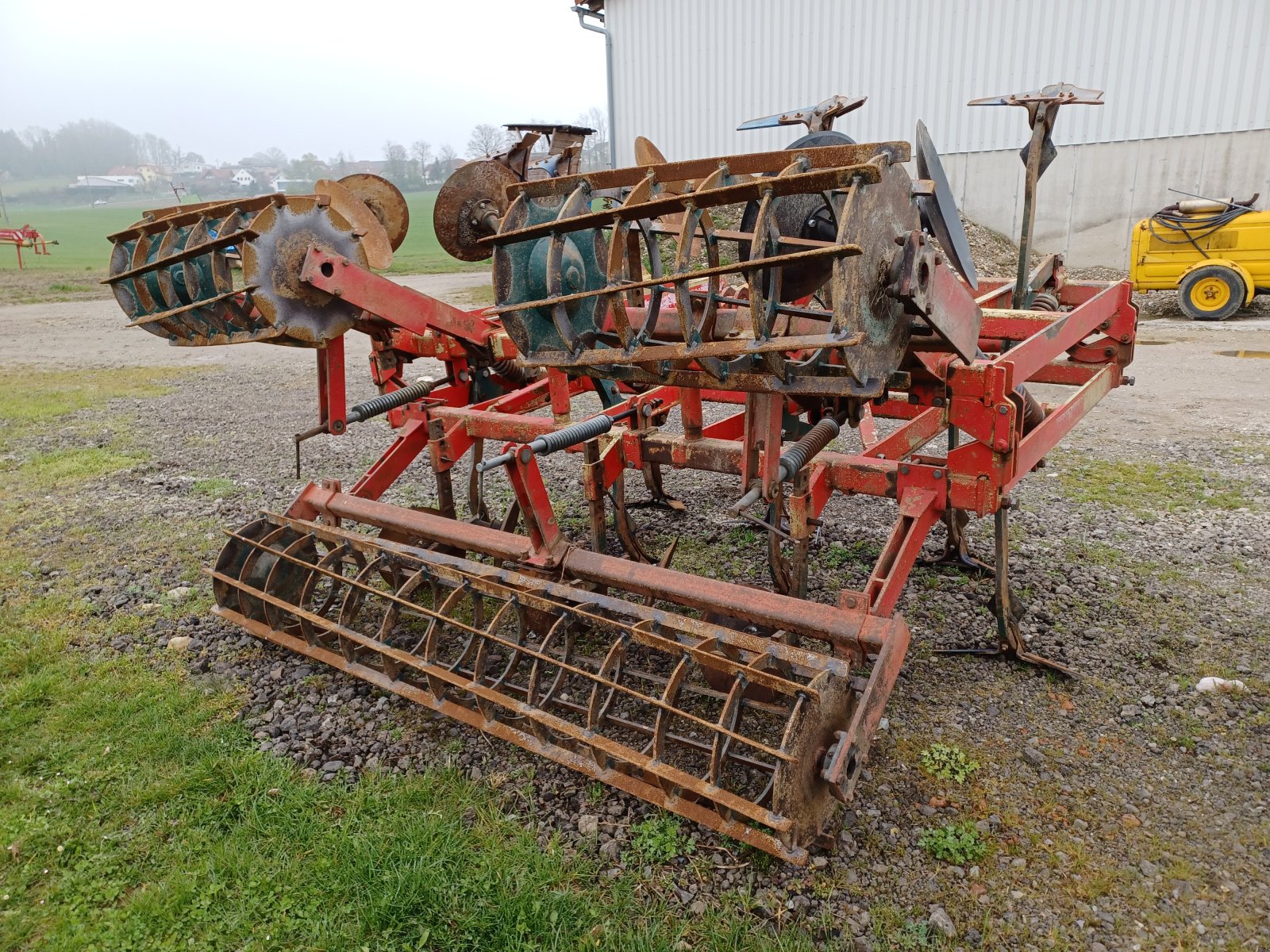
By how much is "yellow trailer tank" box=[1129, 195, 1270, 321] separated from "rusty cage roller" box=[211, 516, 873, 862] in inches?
485

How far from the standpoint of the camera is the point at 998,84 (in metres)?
16.2

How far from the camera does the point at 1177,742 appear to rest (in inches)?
128

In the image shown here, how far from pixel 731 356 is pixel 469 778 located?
1791 millimetres

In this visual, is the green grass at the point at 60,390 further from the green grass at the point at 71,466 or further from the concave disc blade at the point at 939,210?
the concave disc blade at the point at 939,210

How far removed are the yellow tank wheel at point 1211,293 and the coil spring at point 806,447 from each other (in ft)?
40.0

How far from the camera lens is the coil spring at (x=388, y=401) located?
4153 millimetres

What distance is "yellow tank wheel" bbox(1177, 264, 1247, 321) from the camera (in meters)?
12.9

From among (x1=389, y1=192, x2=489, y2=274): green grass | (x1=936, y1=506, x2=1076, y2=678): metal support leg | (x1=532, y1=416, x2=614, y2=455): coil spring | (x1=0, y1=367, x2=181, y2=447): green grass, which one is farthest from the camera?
(x1=389, y1=192, x2=489, y2=274): green grass

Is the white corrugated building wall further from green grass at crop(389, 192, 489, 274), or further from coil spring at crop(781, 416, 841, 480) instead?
coil spring at crop(781, 416, 841, 480)

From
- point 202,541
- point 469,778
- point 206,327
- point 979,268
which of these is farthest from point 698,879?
point 979,268

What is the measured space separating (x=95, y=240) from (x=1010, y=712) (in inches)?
1906

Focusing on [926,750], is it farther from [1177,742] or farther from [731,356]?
[731,356]

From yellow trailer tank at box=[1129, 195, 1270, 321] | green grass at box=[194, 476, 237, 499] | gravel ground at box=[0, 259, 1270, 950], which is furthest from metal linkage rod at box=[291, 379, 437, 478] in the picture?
yellow trailer tank at box=[1129, 195, 1270, 321]

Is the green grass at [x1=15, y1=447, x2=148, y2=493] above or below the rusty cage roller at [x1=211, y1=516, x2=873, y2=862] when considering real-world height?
below
